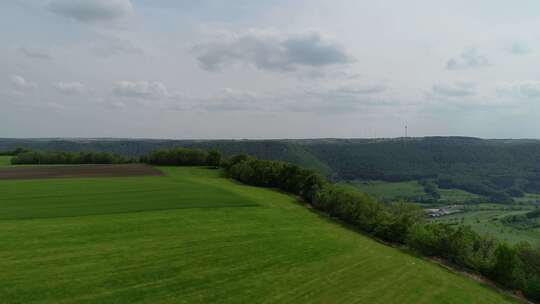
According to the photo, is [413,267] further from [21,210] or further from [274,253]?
[21,210]

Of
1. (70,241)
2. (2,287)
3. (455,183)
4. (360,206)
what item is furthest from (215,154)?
(455,183)

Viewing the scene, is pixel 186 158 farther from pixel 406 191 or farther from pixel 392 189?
pixel 406 191

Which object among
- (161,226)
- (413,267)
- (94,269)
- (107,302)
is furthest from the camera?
(161,226)

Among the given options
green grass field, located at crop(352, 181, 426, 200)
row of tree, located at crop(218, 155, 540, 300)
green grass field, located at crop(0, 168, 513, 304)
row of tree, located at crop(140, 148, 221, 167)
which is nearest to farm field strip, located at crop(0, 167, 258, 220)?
green grass field, located at crop(0, 168, 513, 304)

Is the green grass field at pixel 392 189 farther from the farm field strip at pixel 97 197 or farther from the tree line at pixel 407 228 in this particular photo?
the farm field strip at pixel 97 197

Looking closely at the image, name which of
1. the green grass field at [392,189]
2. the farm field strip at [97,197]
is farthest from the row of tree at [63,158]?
the green grass field at [392,189]

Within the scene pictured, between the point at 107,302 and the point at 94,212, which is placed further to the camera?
the point at 94,212
